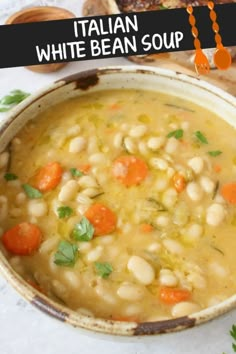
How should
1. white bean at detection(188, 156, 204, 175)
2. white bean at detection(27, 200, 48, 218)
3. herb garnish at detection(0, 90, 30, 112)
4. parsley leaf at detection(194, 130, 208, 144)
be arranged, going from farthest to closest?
herb garnish at detection(0, 90, 30, 112) < parsley leaf at detection(194, 130, 208, 144) < white bean at detection(188, 156, 204, 175) < white bean at detection(27, 200, 48, 218)

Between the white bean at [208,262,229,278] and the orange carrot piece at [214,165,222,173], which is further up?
the orange carrot piece at [214,165,222,173]

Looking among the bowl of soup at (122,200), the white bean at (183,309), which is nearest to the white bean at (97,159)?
the bowl of soup at (122,200)

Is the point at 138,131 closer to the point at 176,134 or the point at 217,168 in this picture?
the point at 176,134

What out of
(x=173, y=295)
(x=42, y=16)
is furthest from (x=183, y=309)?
(x=42, y=16)

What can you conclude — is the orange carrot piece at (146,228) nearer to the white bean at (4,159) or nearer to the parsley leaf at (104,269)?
the parsley leaf at (104,269)

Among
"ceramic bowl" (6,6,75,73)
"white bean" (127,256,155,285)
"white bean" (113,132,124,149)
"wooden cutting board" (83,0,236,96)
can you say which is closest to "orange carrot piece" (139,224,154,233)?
"white bean" (127,256,155,285)

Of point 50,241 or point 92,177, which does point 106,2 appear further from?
point 50,241

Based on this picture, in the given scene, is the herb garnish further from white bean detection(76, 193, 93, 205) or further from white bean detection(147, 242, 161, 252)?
white bean detection(147, 242, 161, 252)
